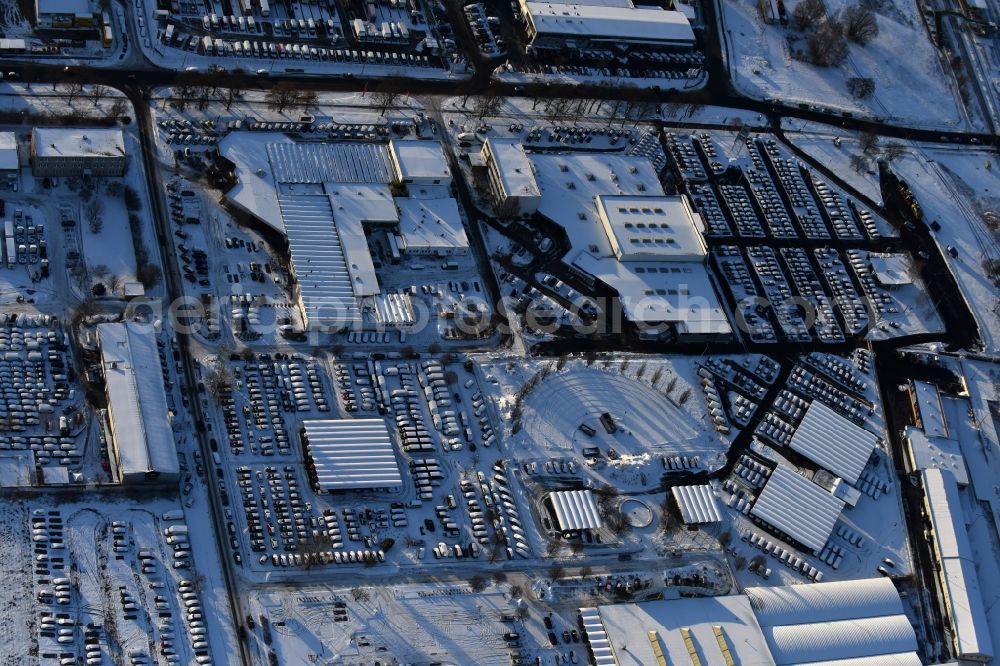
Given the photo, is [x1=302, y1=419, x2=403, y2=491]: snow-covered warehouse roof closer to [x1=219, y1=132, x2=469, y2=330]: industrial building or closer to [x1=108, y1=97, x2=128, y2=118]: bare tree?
[x1=219, y1=132, x2=469, y2=330]: industrial building

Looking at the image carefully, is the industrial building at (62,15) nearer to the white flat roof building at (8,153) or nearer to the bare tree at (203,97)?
the bare tree at (203,97)

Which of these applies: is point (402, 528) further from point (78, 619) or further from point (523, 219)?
point (523, 219)

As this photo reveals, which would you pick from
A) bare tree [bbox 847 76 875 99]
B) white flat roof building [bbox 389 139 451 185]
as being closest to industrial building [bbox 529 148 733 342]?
white flat roof building [bbox 389 139 451 185]

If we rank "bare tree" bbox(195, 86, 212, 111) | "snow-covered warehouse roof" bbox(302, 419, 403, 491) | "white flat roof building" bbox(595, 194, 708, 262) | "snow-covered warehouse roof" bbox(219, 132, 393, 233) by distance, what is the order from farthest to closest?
"bare tree" bbox(195, 86, 212, 111) < "white flat roof building" bbox(595, 194, 708, 262) < "snow-covered warehouse roof" bbox(219, 132, 393, 233) < "snow-covered warehouse roof" bbox(302, 419, 403, 491)

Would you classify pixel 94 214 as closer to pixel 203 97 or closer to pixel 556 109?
pixel 203 97

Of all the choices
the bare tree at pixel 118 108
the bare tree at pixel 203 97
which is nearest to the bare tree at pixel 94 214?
the bare tree at pixel 118 108

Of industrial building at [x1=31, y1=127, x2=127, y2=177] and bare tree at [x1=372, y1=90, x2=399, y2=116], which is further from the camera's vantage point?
bare tree at [x1=372, y1=90, x2=399, y2=116]
